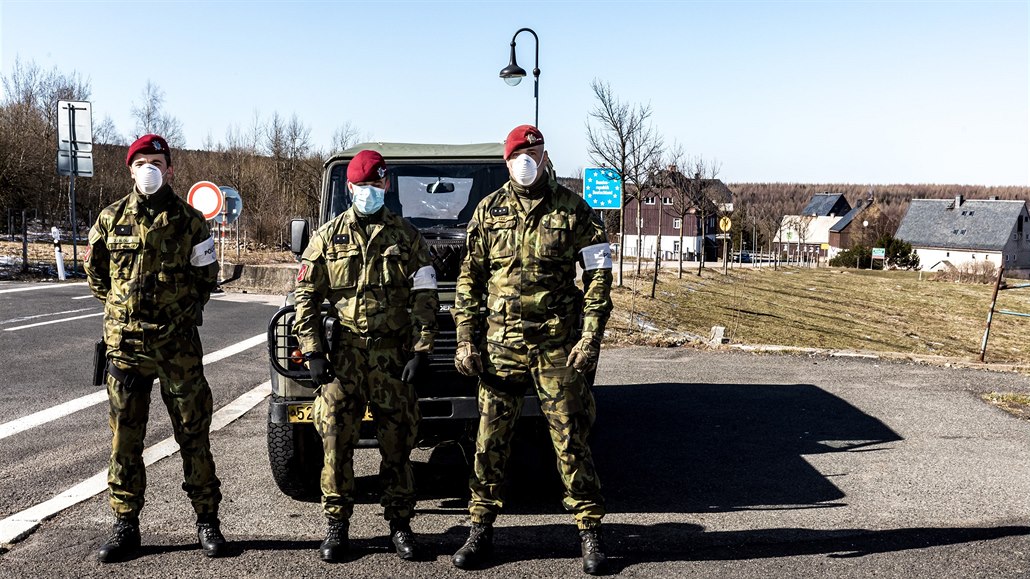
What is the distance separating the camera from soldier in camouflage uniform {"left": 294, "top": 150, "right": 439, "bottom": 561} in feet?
13.8

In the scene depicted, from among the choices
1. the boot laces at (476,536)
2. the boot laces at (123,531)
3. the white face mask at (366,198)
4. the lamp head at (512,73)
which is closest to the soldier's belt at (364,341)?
the white face mask at (366,198)

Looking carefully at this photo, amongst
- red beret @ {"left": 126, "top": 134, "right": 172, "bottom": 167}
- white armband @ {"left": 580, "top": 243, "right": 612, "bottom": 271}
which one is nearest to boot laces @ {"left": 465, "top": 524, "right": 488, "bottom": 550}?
white armband @ {"left": 580, "top": 243, "right": 612, "bottom": 271}

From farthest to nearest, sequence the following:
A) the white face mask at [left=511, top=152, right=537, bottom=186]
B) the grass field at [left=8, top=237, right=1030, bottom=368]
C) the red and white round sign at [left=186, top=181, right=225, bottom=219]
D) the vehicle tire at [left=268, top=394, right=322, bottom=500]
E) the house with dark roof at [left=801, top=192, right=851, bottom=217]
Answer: the house with dark roof at [left=801, top=192, right=851, bottom=217]
the grass field at [left=8, top=237, right=1030, bottom=368]
the red and white round sign at [left=186, top=181, right=225, bottom=219]
the vehicle tire at [left=268, top=394, right=322, bottom=500]
the white face mask at [left=511, top=152, right=537, bottom=186]

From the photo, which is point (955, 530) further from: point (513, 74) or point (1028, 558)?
point (513, 74)

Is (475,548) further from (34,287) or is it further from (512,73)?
(34,287)

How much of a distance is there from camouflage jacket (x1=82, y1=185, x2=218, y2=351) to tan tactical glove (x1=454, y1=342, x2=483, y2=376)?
1405mm

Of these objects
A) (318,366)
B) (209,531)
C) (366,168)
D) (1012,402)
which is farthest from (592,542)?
(1012,402)

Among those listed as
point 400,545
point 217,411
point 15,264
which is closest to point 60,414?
point 217,411

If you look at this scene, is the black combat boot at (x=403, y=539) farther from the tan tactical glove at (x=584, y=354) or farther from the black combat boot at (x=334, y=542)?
the tan tactical glove at (x=584, y=354)

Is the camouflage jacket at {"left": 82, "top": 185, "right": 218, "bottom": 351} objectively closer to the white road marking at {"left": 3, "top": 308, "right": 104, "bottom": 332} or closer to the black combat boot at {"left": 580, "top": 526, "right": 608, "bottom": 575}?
the black combat boot at {"left": 580, "top": 526, "right": 608, "bottom": 575}

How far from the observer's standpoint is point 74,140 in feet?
70.6

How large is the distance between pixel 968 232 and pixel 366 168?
100m

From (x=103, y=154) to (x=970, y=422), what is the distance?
5462 centimetres

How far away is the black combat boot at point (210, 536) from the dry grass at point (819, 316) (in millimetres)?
9748
